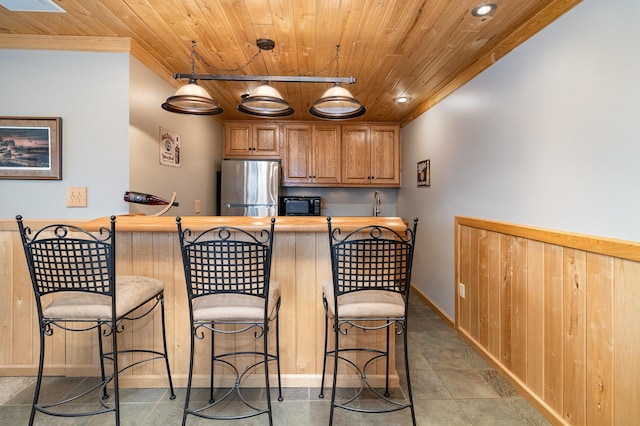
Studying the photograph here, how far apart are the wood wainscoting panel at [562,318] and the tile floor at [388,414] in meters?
0.17

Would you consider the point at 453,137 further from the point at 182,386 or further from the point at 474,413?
the point at 182,386

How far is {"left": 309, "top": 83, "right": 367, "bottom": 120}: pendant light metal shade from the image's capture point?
2.05 meters

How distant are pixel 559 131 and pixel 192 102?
212 cm

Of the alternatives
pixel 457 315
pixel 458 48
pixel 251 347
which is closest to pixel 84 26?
pixel 251 347

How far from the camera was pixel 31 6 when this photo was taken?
1.88 metres

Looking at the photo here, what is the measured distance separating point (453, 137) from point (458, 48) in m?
A: 0.85

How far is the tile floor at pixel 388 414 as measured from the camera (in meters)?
1.77

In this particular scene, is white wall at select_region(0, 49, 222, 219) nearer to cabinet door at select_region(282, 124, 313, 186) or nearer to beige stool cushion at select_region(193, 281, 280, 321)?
beige stool cushion at select_region(193, 281, 280, 321)

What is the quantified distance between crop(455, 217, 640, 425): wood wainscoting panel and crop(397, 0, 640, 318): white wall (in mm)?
121

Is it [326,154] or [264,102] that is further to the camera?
[326,154]

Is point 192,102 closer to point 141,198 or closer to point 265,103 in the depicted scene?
point 265,103

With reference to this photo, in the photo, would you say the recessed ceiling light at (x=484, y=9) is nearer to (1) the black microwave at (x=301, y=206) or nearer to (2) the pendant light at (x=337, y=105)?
(2) the pendant light at (x=337, y=105)

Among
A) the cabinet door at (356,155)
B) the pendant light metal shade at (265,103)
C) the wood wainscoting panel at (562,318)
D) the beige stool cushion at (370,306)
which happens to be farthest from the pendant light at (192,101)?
the cabinet door at (356,155)

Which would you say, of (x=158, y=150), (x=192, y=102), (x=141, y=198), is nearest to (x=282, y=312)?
(x=141, y=198)
